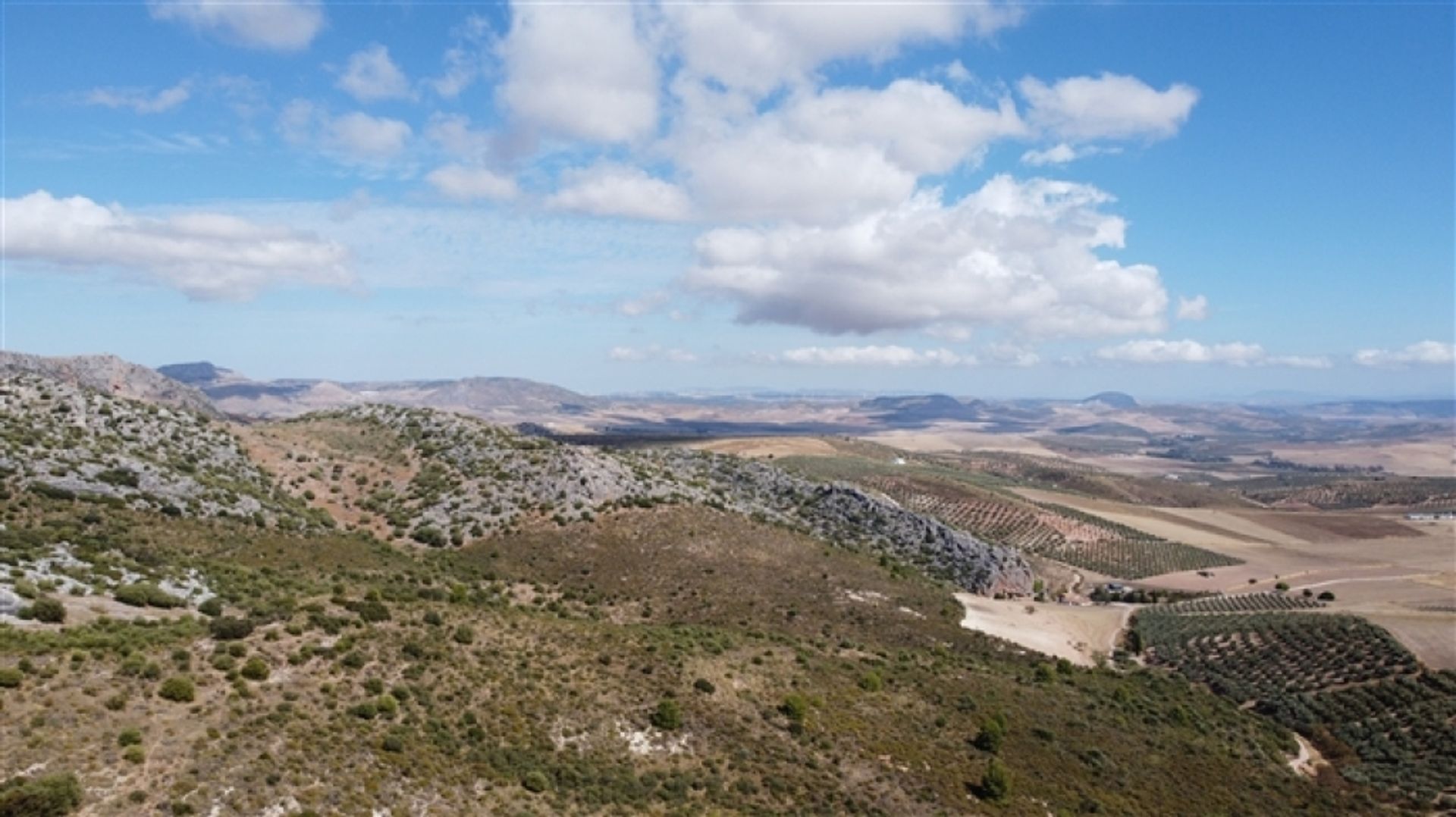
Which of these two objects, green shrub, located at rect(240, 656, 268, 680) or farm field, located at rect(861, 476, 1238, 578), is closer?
green shrub, located at rect(240, 656, 268, 680)

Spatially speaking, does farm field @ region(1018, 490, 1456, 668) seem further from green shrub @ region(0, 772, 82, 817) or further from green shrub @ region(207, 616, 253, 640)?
green shrub @ region(0, 772, 82, 817)

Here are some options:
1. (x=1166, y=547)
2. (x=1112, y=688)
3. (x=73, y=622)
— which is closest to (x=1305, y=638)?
(x=1112, y=688)

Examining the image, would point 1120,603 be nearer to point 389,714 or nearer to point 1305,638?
point 1305,638

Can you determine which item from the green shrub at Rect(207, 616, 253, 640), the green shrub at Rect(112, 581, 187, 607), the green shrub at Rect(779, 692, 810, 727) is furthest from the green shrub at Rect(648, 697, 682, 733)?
the green shrub at Rect(112, 581, 187, 607)

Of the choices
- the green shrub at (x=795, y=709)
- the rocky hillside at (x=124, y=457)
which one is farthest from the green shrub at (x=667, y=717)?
the rocky hillside at (x=124, y=457)

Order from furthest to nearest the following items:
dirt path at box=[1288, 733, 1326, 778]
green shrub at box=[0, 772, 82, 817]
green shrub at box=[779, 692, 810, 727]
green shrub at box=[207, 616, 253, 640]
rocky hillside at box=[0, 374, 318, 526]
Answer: rocky hillside at box=[0, 374, 318, 526] → dirt path at box=[1288, 733, 1326, 778] → green shrub at box=[779, 692, 810, 727] → green shrub at box=[207, 616, 253, 640] → green shrub at box=[0, 772, 82, 817]

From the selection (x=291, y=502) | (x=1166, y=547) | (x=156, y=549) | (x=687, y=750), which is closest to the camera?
(x=687, y=750)
